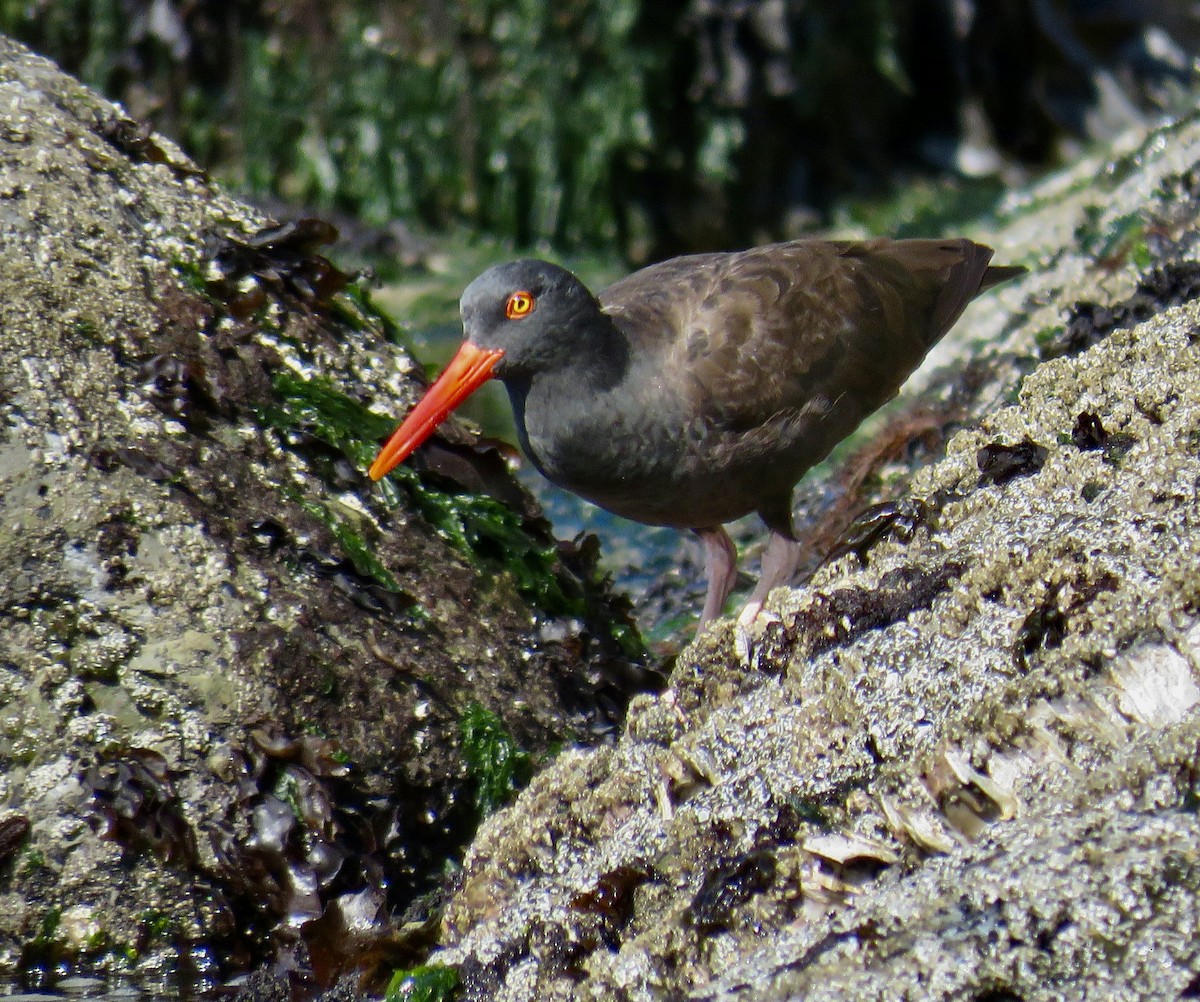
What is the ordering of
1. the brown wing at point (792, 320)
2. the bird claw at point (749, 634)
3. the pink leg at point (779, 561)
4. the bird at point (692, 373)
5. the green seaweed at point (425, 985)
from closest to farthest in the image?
the green seaweed at point (425, 985) < the bird claw at point (749, 634) < the bird at point (692, 373) < the brown wing at point (792, 320) < the pink leg at point (779, 561)

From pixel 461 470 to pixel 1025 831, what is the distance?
240 cm

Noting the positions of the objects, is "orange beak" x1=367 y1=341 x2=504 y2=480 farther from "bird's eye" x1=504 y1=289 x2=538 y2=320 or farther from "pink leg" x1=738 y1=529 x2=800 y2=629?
"pink leg" x1=738 y1=529 x2=800 y2=629

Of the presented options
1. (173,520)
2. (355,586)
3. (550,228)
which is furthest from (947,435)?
(550,228)

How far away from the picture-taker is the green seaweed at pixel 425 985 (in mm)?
2832

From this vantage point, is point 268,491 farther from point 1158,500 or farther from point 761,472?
point 1158,500

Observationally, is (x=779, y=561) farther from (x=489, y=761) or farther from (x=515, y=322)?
(x=489, y=761)

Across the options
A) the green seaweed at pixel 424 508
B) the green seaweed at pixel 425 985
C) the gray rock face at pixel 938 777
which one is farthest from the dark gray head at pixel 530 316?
the green seaweed at pixel 425 985

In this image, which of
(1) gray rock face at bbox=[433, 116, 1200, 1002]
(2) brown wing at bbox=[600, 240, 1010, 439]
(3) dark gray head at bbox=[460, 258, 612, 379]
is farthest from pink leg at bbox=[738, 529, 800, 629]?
(1) gray rock face at bbox=[433, 116, 1200, 1002]

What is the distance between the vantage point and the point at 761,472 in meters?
4.33

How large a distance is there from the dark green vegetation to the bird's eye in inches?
240

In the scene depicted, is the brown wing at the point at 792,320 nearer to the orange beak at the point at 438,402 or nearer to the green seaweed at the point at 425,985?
the orange beak at the point at 438,402

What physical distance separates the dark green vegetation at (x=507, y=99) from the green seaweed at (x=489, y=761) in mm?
6772

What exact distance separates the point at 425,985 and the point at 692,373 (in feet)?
6.53

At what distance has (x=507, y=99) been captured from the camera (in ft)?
33.4
